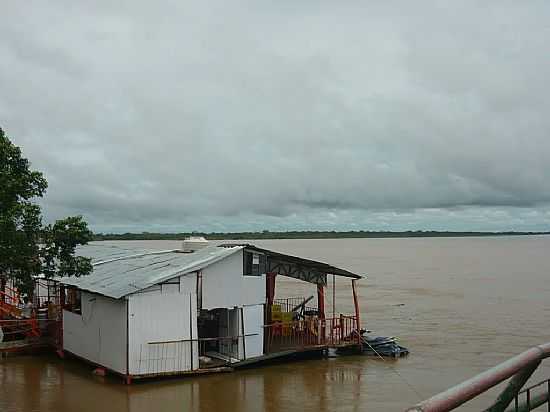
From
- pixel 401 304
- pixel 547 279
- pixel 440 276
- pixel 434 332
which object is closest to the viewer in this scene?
pixel 434 332

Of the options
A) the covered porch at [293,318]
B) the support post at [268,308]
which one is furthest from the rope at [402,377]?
the support post at [268,308]

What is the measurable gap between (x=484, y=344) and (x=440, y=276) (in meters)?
34.8

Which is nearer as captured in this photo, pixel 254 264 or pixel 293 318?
pixel 254 264

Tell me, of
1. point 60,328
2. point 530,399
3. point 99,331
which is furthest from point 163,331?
point 530,399

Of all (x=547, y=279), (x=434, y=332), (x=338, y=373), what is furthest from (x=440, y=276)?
(x=338, y=373)

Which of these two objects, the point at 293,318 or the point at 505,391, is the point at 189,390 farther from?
the point at 505,391

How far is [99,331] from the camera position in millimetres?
17047

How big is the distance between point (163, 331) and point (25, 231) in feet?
16.1

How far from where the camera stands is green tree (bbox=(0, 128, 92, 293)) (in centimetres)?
1245

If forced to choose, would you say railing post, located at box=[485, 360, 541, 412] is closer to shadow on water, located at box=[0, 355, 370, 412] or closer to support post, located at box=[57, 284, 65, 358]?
shadow on water, located at box=[0, 355, 370, 412]

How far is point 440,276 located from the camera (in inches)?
2264

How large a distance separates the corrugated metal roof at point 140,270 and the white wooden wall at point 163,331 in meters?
0.41

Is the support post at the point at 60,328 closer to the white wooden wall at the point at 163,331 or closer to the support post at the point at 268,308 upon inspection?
the white wooden wall at the point at 163,331

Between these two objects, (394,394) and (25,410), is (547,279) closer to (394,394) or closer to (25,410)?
(394,394)
